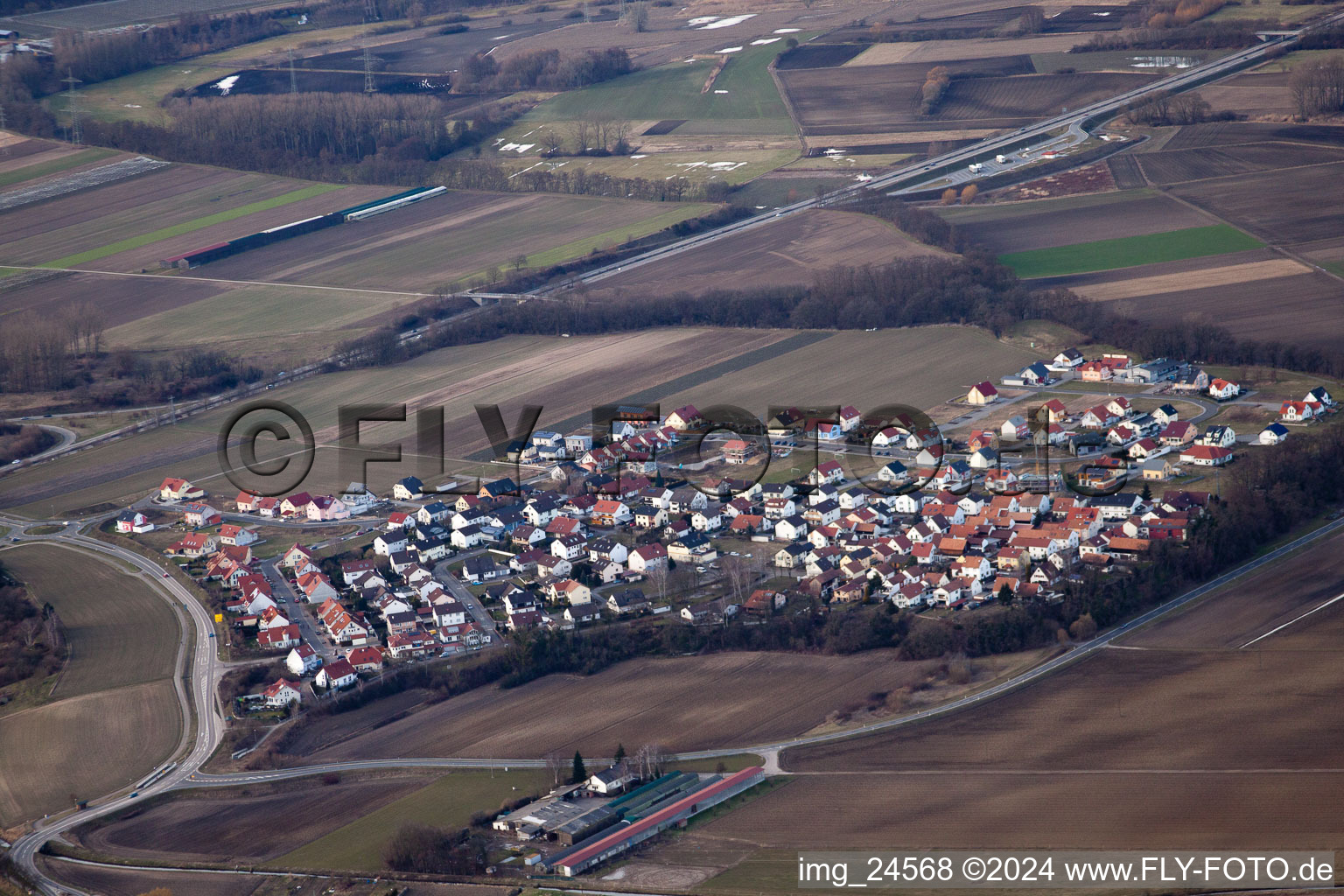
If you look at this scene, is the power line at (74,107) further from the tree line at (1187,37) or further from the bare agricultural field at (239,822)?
the bare agricultural field at (239,822)

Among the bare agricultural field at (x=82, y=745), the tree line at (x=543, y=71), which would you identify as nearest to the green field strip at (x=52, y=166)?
the tree line at (x=543, y=71)

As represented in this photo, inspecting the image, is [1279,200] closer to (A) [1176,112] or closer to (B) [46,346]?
(A) [1176,112]

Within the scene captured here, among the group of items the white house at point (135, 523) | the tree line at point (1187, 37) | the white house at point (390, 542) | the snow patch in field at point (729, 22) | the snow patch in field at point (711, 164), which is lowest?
the white house at point (390, 542)

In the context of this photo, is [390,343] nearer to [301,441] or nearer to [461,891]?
[301,441]

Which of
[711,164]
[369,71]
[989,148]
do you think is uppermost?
[369,71]

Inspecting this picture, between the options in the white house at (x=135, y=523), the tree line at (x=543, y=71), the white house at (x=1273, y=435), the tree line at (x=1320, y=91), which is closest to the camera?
the white house at (x=1273, y=435)

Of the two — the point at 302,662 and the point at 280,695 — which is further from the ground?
the point at 302,662

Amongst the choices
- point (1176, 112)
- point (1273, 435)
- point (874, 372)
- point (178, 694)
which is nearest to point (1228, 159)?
point (1176, 112)

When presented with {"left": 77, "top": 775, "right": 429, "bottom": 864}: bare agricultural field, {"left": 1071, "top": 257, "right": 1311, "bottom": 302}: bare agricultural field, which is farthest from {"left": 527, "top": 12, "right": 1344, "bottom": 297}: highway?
{"left": 77, "top": 775, "right": 429, "bottom": 864}: bare agricultural field
